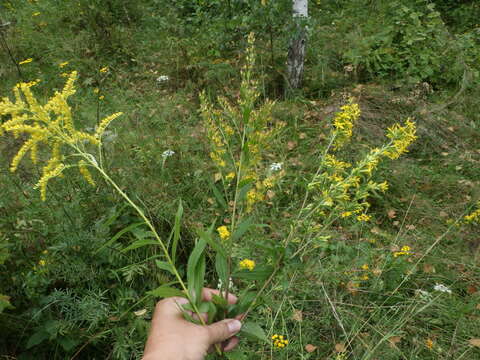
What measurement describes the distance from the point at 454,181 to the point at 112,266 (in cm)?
307

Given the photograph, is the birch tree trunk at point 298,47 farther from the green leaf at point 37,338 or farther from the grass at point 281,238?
the green leaf at point 37,338

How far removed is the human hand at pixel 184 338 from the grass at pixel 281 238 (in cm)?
28

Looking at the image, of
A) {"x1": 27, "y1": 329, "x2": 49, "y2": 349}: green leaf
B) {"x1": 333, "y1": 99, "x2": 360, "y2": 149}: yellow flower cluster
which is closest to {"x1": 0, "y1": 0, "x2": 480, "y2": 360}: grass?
{"x1": 27, "y1": 329, "x2": 49, "y2": 349}: green leaf

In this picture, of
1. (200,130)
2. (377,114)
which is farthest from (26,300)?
(377,114)

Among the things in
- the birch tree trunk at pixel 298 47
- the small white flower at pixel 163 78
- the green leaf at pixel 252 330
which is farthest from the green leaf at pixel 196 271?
the small white flower at pixel 163 78

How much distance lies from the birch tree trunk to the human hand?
3332 mm

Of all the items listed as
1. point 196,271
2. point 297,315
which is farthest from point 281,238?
point 196,271

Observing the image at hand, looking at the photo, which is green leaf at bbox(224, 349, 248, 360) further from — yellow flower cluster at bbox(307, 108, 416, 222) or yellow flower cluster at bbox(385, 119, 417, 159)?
yellow flower cluster at bbox(385, 119, 417, 159)

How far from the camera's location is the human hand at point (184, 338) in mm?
1169

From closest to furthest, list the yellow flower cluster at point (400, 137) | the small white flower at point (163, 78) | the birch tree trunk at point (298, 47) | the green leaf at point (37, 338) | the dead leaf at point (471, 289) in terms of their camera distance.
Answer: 1. the yellow flower cluster at point (400, 137)
2. the green leaf at point (37, 338)
3. the dead leaf at point (471, 289)
4. the birch tree trunk at point (298, 47)
5. the small white flower at point (163, 78)

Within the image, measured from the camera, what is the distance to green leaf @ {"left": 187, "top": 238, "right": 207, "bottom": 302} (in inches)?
47.6

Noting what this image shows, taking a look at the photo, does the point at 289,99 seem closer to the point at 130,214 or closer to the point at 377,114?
the point at 377,114

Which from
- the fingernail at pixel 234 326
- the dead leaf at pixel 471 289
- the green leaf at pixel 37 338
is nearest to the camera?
the fingernail at pixel 234 326

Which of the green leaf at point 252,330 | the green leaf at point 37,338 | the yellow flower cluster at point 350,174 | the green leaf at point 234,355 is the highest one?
the yellow flower cluster at point 350,174
